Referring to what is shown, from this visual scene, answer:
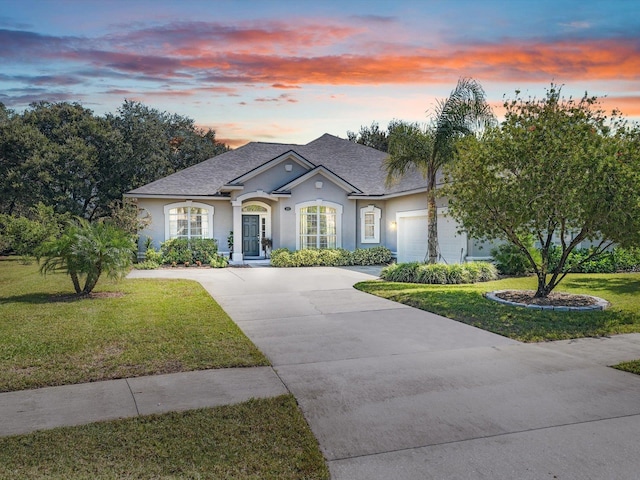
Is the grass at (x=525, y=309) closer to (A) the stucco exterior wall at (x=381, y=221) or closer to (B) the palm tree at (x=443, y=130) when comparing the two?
(B) the palm tree at (x=443, y=130)

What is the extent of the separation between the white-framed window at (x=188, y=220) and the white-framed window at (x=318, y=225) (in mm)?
4203

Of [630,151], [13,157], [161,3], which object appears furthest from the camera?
[13,157]

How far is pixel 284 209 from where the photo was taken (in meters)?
22.0

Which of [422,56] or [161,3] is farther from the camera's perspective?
[422,56]

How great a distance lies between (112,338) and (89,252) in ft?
14.1

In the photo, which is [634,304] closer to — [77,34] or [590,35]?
[590,35]

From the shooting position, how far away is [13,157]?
30.9 metres

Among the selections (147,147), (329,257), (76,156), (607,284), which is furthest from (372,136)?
(607,284)

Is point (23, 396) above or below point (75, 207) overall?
below

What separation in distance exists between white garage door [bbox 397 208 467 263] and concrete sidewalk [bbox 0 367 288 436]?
493 inches

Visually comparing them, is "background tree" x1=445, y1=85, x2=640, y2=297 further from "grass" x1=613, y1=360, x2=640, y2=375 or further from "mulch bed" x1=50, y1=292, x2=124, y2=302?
"mulch bed" x1=50, y1=292, x2=124, y2=302

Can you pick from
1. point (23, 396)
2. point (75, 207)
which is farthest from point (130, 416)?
point (75, 207)

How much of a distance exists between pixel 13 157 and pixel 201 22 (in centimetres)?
2458

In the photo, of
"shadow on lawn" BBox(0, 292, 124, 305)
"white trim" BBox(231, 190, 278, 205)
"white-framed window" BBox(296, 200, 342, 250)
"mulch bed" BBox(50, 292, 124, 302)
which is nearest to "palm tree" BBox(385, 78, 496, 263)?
"white-framed window" BBox(296, 200, 342, 250)
